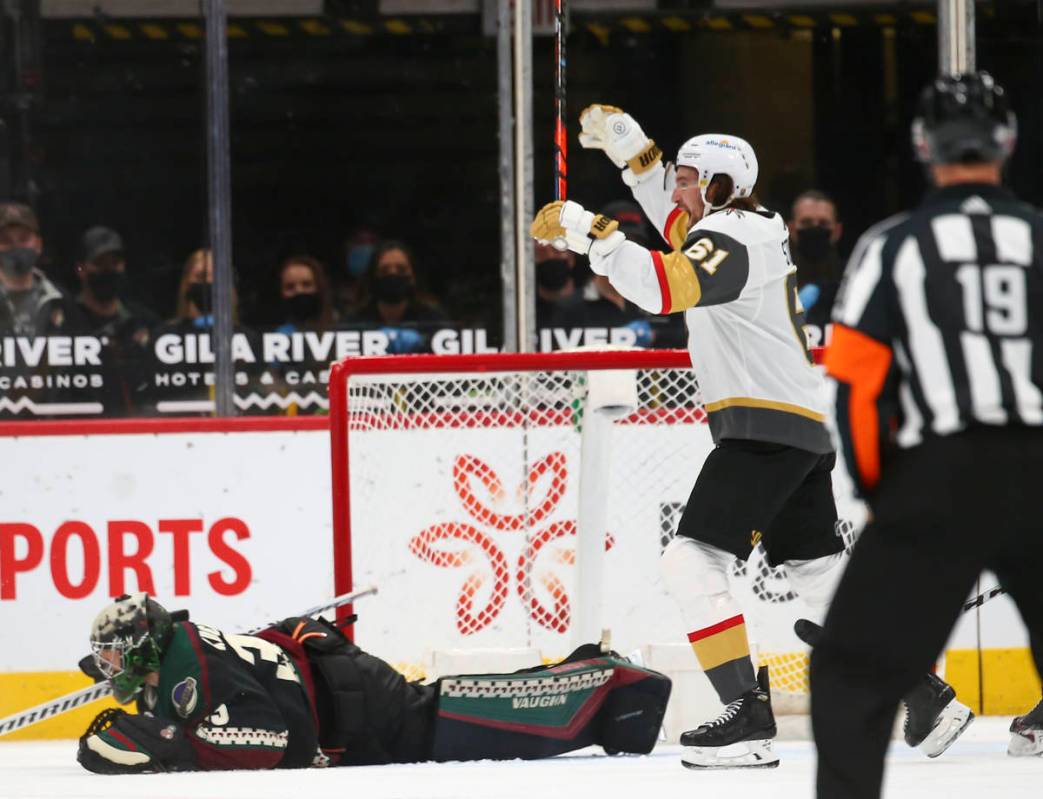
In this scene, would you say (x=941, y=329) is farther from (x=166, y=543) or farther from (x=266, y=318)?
(x=266, y=318)

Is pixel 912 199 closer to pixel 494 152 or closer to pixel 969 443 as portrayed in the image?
pixel 494 152

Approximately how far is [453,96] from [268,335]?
0.91m

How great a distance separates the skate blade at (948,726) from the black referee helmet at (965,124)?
76.9 inches

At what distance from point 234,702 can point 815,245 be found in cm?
255

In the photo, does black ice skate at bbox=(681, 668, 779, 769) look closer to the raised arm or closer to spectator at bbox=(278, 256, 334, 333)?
the raised arm

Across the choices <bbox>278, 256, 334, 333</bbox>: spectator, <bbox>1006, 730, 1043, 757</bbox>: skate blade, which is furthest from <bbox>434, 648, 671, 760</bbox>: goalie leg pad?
<bbox>278, 256, 334, 333</bbox>: spectator

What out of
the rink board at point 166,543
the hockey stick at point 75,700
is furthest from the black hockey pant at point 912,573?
the rink board at point 166,543

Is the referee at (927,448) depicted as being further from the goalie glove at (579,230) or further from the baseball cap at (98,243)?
the baseball cap at (98,243)

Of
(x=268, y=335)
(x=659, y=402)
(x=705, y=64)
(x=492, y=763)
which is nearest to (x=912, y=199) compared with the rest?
(x=705, y=64)

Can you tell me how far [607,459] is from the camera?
4758 mm

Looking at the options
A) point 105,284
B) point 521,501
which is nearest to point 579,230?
point 521,501

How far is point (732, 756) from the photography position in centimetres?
405

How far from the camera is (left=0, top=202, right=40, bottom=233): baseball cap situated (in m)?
5.63

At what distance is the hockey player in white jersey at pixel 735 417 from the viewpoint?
3.99 meters
